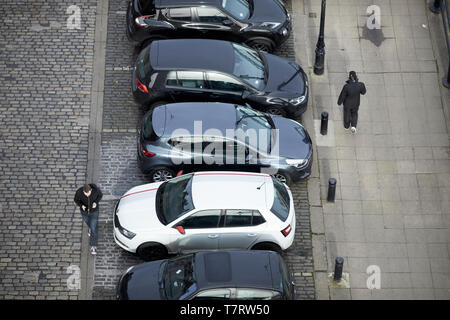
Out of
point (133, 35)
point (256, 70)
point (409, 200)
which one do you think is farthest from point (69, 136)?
point (409, 200)

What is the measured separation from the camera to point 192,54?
19109mm

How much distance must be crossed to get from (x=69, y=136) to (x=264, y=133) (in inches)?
185

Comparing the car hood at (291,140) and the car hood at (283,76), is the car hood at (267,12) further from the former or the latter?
the car hood at (291,140)

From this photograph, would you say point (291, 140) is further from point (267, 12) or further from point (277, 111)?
point (267, 12)

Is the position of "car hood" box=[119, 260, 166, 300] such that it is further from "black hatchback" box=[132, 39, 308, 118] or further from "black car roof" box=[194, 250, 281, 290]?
"black hatchback" box=[132, 39, 308, 118]

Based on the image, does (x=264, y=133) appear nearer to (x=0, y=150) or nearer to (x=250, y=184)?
(x=250, y=184)

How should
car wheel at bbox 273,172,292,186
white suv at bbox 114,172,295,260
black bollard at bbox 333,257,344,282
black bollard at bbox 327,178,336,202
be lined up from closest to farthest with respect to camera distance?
white suv at bbox 114,172,295,260
black bollard at bbox 333,257,344,282
black bollard at bbox 327,178,336,202
car wheel at bbox 273,172,292,186

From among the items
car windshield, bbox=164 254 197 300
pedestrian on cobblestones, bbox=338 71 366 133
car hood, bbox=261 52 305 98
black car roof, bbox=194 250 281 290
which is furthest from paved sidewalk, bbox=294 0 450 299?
car windshield, bbox=164 254 197 300

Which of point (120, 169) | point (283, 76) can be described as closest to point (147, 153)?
point (120, 169)

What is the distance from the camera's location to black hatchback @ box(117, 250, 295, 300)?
14969mm

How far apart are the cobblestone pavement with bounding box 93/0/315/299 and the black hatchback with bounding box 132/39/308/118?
2.90 feet

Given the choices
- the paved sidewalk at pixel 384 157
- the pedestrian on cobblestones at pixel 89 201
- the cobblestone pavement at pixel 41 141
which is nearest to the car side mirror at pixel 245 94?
the paved sidewalk at pixel 384 157

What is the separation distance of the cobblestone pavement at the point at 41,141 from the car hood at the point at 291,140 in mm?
4511

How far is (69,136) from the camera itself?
1945 centimetres
